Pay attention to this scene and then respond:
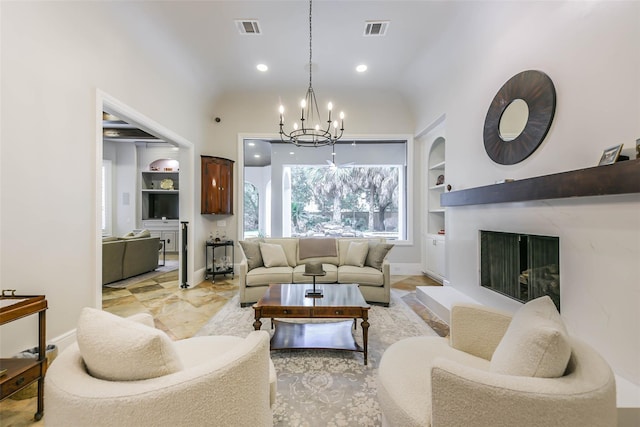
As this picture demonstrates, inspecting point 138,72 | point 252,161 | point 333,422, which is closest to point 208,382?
point 333,422

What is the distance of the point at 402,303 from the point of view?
3.65 meters

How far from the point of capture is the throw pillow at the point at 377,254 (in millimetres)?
3762

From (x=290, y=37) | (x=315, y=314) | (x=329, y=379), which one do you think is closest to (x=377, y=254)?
(x=315, y=314)

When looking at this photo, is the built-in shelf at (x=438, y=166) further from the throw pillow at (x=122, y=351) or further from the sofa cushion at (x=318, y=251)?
the throw pillow at (x=122, y=351)

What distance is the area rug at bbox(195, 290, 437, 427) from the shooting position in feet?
5.39

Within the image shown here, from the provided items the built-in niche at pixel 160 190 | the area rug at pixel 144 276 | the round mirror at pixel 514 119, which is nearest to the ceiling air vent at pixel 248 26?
the round mirror at pixel 514 119

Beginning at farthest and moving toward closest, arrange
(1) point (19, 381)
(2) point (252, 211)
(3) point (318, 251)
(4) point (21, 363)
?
(2) point (252, 211) → (3) point (318, 251) → (4) point (21, 363) → (1) point (19, 381)

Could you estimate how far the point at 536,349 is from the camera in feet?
3.05

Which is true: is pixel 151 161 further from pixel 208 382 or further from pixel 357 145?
pixel 208 382

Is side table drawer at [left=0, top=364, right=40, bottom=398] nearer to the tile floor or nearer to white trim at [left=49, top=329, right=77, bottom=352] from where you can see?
the tile floor

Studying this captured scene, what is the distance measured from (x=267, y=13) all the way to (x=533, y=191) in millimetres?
3331

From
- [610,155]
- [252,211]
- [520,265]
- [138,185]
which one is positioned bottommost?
[520,265]

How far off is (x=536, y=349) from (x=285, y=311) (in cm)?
175

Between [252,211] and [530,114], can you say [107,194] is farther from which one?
[530,114]
